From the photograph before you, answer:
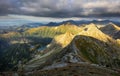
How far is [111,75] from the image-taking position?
51219 millimetres

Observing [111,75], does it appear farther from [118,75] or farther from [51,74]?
[51,74]

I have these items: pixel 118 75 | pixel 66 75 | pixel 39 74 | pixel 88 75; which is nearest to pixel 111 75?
pixel 118 75

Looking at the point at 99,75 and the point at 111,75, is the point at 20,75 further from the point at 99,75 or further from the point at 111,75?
the point at 111,75

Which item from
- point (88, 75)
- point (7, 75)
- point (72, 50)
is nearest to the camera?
point (7, 75)

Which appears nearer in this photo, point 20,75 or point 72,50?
point 20,75

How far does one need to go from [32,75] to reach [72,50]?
149 metres

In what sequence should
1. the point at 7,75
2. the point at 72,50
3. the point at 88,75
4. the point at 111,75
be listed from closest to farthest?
the point at 7,75 → the point at 88,75 → the point at 111,75 → the point at 72,50

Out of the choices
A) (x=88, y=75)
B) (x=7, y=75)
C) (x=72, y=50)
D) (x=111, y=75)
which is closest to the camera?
(x=7, y=75)

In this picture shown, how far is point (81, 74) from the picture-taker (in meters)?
46.8

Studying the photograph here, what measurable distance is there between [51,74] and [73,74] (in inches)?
176

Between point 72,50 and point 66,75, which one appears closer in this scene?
point 66,75

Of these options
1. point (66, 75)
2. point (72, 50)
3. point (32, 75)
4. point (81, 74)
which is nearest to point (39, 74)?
point (32, 75)

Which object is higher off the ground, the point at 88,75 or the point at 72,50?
the point at 88,75

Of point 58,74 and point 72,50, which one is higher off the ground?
point 58,74
